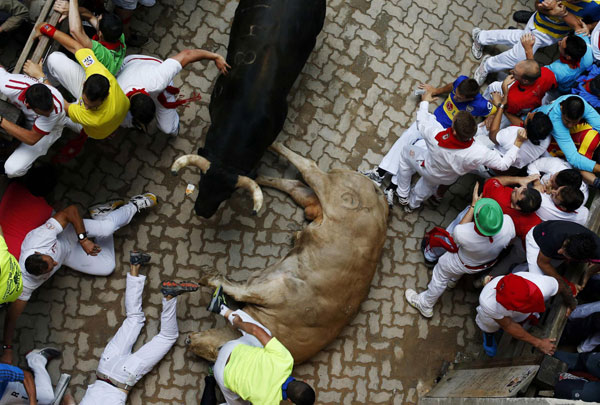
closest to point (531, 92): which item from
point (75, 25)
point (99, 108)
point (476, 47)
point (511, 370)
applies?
point (476, 47)

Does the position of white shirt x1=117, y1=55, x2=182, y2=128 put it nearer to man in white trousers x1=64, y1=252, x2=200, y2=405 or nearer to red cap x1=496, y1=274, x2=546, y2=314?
man in white trousers x1=64, y1=252, x2=200, y2=405

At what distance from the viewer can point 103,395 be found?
5.96 m

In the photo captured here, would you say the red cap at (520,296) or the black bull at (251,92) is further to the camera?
the black bull at (251,92)

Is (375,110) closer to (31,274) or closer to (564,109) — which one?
(564,109)

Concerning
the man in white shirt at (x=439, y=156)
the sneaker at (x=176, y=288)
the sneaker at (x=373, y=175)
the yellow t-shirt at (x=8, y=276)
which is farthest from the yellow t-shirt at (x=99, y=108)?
the man in white shirt at (x=439, y=156)

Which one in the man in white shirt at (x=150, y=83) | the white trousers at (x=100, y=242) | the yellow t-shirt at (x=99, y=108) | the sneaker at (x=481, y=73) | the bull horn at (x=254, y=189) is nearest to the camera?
the yellow t-shirt at (x=99, y=108)

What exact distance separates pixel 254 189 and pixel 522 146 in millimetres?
3444

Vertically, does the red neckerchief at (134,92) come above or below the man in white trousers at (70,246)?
above

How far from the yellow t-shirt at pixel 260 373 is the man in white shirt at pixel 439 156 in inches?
115

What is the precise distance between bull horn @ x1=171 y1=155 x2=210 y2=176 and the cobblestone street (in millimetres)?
1151

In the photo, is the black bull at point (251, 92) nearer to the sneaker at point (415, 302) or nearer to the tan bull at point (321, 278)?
the tan bull at point (321, 278)

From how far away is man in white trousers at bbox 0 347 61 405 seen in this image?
205 inches

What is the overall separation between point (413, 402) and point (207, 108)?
15.8ft

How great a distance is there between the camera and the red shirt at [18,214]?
5.87 m
